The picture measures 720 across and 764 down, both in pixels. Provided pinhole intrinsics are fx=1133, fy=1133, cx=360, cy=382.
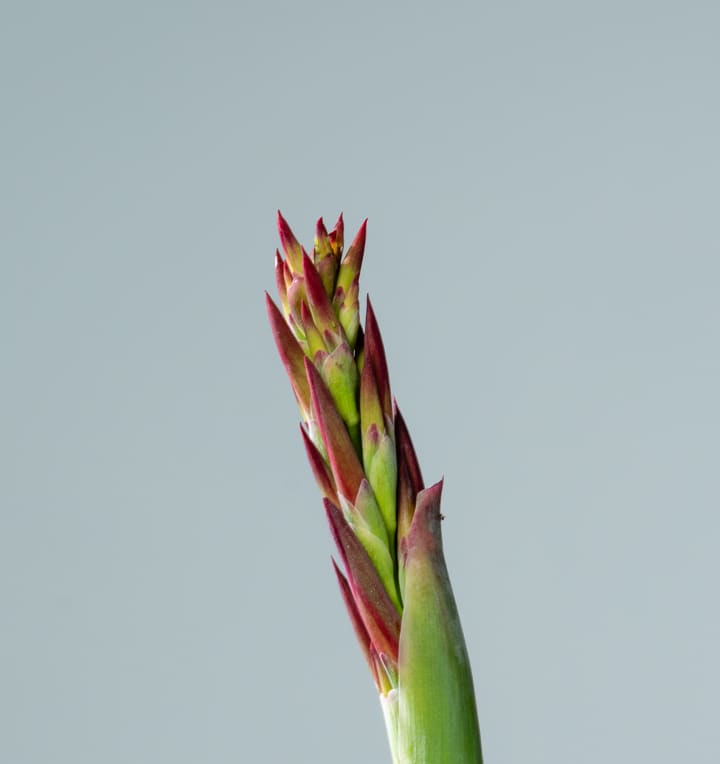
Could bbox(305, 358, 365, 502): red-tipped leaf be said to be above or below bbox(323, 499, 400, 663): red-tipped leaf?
above

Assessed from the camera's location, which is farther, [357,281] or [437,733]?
[357,281]

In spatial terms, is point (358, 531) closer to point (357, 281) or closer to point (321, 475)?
point (321, 475)

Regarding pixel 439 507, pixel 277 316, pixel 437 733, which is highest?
pixel 277 316

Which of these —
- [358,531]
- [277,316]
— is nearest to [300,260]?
[277,316]

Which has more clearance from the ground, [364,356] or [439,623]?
[364,356]

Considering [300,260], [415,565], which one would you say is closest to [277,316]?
[300,260]

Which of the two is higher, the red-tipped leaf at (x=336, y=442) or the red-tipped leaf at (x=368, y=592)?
the red-tipped leaf at (x=336, y=442)

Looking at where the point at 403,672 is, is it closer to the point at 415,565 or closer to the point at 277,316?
the point at 415,565
